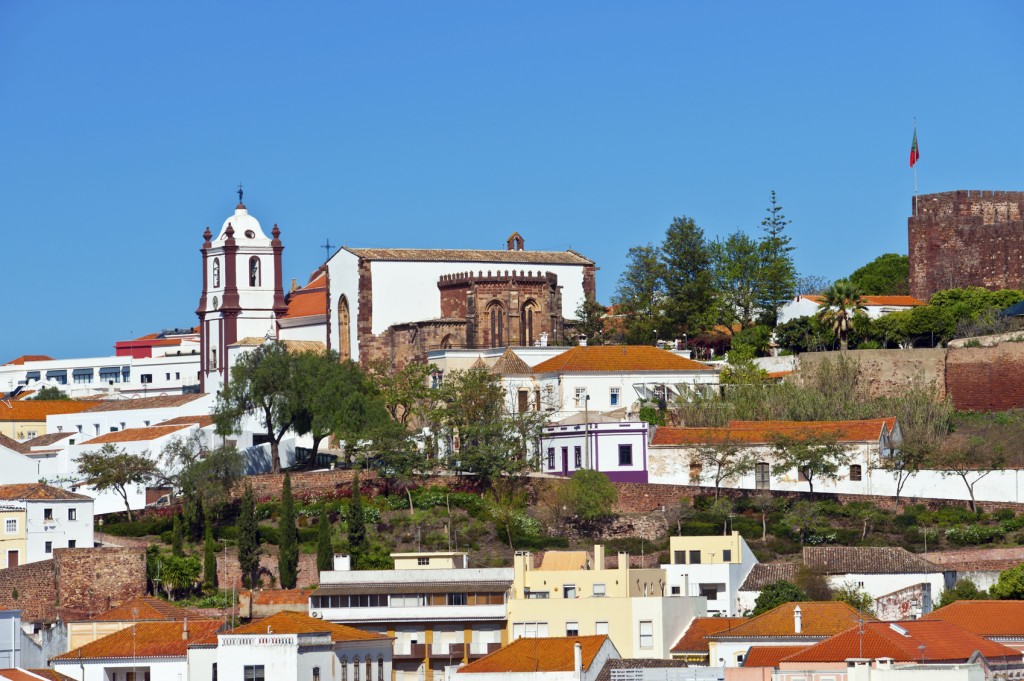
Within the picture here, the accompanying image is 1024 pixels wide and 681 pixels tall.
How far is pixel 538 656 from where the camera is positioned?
57.9 m

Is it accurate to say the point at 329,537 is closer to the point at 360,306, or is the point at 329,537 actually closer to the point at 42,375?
the point at 360,306

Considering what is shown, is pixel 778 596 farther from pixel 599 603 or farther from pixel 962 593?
pixel 962 593

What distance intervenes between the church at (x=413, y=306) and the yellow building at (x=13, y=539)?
2004 centimetres

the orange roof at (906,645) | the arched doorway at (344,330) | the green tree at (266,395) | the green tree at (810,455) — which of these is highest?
the arched doorway at (344,330)

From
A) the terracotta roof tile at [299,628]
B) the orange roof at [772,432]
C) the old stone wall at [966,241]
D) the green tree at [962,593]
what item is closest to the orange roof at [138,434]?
the orange roof at [772,432]

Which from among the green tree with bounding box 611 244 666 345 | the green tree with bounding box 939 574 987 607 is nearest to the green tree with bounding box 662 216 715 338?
the green tree with bounding box 611 244 666 345

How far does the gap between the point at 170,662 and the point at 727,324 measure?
39904mm

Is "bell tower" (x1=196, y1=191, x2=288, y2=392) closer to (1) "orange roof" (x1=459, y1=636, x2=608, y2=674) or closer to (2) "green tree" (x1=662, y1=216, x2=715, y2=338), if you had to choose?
(2) "green tree" (x1=662, y1=216, x2=715, y2=338)

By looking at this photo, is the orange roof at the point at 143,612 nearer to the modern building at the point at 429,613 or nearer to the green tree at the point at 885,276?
the modern building at the point at 429,613

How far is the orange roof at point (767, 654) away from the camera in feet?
181

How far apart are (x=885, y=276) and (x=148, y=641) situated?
2120 inches

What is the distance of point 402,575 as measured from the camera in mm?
Result: 66188

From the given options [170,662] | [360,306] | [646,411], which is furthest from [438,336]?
[170,662]

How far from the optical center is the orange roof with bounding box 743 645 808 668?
2175 inches
